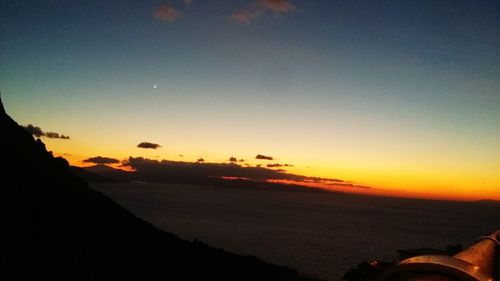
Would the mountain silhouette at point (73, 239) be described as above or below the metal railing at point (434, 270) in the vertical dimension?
below

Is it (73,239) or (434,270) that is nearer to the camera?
(434,270)

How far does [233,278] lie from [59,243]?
16544 millimetres

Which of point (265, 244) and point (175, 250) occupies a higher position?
point (175, 250)

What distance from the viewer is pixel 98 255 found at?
108 ft

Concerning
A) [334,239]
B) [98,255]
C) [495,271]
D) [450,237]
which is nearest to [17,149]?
[98,255]

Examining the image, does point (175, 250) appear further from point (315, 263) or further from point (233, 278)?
point (315, 263)

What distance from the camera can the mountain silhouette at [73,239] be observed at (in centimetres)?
2885

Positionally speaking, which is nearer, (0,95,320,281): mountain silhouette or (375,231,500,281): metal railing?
(375,231,500,281): metal railing

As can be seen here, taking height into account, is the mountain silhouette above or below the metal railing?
below

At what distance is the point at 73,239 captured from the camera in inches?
1344

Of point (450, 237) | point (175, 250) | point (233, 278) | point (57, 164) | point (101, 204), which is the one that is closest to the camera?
point (233, 278)

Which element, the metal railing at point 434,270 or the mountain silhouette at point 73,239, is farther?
the mountain silhouette at point 73,239

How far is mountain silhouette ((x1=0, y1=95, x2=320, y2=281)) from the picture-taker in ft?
94.6

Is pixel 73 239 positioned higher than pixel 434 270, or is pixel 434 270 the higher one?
pixel 434 270
